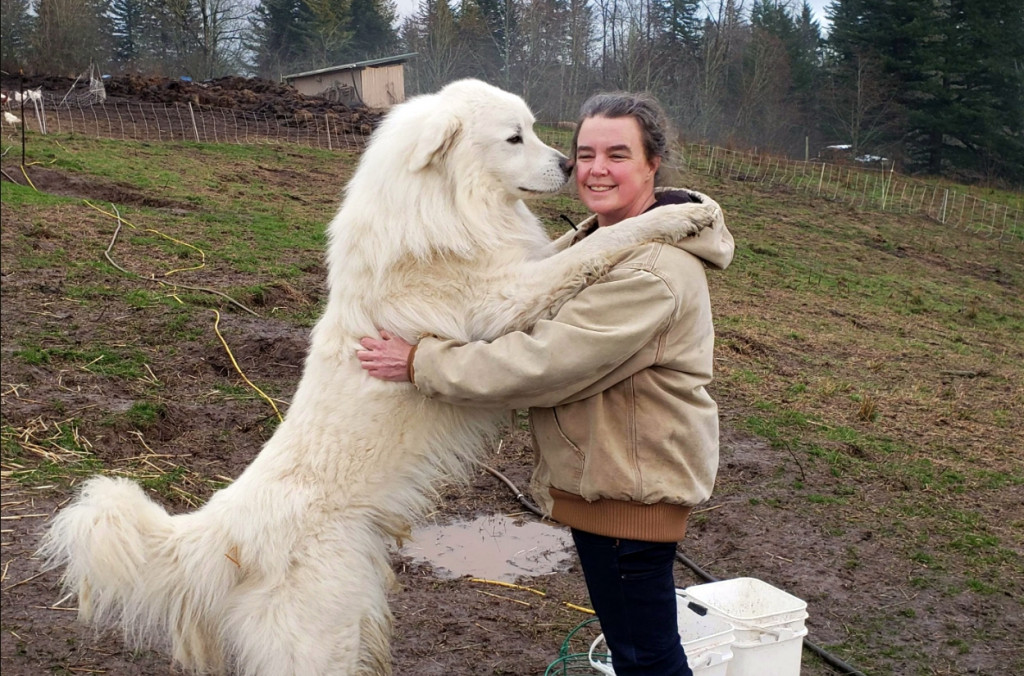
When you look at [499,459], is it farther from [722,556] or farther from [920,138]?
[920,138]

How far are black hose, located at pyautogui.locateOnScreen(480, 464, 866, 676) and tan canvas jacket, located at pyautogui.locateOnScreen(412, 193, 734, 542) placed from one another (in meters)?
0.65

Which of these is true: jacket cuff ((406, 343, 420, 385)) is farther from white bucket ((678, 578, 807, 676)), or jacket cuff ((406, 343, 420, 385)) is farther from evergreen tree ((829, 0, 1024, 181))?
evergreen tree ((829, 0, 1024, 181))

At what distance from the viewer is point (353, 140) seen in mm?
17922

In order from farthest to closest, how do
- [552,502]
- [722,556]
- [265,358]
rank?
[265,358]
[722,556]
[552,502]

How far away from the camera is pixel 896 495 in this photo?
5.46m

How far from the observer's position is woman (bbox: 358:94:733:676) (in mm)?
2199

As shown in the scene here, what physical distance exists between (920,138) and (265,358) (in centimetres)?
3187

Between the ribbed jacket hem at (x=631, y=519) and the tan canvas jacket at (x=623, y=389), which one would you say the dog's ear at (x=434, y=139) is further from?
the ribbed jacket hem at (x=631, y=519)

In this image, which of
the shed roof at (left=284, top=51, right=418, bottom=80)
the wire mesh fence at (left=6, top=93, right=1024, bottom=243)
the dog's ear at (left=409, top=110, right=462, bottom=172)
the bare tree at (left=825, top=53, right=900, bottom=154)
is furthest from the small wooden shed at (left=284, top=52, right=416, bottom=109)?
the dog's ear at (left=409, top=110, right=462, bottom=172)

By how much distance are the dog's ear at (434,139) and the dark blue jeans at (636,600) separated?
1.33m

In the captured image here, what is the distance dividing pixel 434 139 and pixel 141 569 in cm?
163

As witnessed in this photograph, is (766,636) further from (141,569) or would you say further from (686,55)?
(686,55)

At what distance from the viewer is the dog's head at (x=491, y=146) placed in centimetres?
298

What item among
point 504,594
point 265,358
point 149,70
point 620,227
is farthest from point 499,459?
point 149,70
